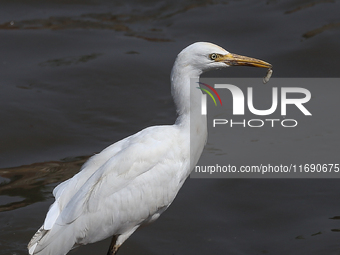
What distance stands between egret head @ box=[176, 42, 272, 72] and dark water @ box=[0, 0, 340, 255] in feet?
7.41

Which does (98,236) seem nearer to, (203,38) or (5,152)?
(5,152)

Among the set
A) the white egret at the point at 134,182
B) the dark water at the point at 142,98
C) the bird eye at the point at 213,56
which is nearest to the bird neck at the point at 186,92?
the white egret at the point at 134,182

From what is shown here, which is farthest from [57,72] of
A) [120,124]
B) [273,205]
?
[273,205]

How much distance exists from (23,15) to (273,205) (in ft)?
24.5

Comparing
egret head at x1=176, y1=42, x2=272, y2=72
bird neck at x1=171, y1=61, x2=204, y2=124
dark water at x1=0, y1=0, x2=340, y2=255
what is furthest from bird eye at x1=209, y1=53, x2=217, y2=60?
dark water at x1=0, y1=0, x2=340, y2=255

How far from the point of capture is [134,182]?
5.38 metres

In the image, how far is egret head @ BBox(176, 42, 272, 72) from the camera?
17.5 ft

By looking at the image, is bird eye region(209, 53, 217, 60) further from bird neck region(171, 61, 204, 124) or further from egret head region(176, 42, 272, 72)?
bird neck region(171, 61, 204, 124)

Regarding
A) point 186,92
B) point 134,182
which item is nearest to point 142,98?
point 186,92

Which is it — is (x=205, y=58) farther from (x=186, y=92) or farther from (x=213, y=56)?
(x=186, y=92)

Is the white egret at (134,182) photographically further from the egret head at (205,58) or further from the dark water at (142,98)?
the dark water at (142,98)

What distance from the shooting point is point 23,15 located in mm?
11922

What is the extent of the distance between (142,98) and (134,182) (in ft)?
14.2

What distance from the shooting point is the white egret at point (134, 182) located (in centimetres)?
526
